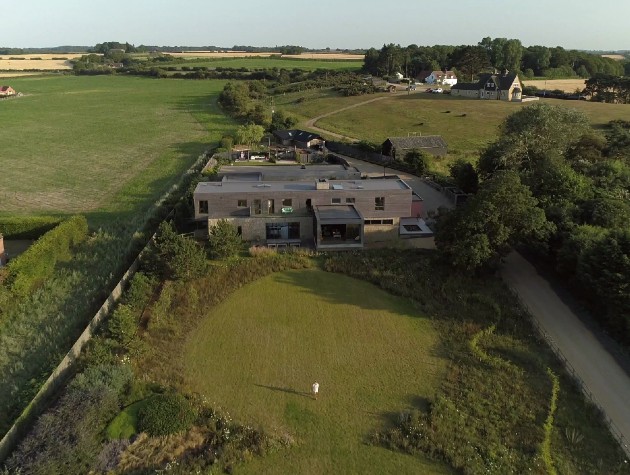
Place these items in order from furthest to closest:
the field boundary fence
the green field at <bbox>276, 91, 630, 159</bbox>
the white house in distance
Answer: the white house in distance → the green field at <bbox>276, 91, 630, 159</bbox> → the field boundary fence

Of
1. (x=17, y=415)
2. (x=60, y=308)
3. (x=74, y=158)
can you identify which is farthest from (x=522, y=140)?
(x=74, y=158)

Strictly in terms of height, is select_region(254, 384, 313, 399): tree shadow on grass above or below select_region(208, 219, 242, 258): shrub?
below

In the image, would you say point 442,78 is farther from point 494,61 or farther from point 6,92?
point 6,92

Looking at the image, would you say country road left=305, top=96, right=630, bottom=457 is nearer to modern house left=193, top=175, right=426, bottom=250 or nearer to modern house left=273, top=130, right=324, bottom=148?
modern house left=193, top=175, right=426, bottom=250

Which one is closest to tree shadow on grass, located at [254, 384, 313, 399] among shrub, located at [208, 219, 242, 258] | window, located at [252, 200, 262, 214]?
shrub, located at [208, 219, 242, 258]

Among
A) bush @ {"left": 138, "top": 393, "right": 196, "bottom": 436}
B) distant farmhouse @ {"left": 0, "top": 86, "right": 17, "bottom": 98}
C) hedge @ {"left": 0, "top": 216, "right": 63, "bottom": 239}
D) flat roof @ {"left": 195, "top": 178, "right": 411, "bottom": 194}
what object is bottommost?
bush @ {"left": 138, "top": 393, "right": 196, "bottom": 436}

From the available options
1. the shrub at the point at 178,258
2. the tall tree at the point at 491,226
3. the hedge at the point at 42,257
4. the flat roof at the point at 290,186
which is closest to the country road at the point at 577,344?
the tall tree at the point at 491,226

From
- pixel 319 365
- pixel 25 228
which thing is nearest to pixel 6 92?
pixel 25 228

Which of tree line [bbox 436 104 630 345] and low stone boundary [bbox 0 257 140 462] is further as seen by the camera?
tree line [bbox 436 104 630 345]
